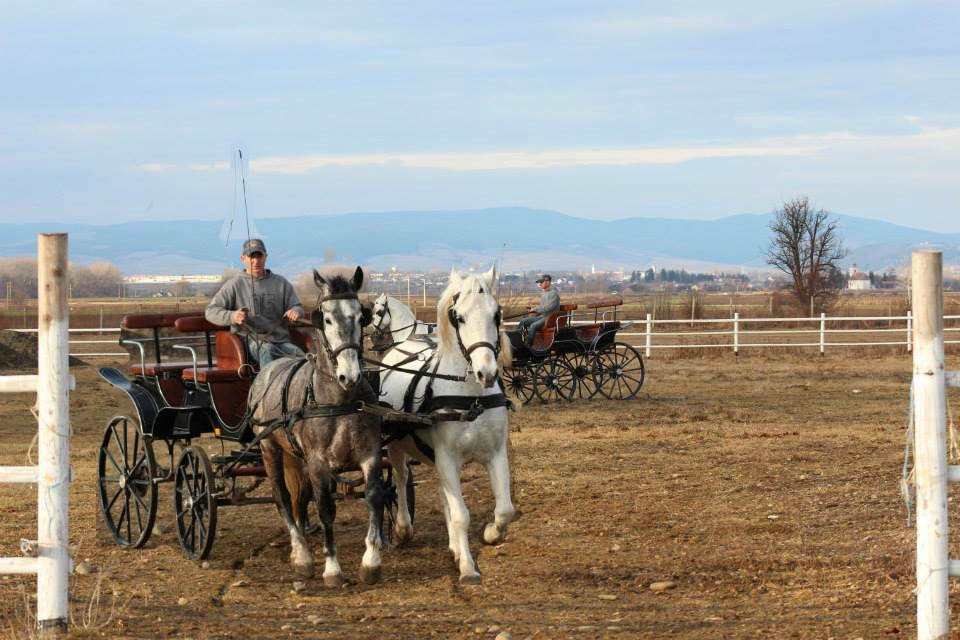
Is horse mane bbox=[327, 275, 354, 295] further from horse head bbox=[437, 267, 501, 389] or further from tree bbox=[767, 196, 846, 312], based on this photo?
tree bbox=[767, 196, 846, 312]

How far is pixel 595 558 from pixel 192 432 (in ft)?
9.85

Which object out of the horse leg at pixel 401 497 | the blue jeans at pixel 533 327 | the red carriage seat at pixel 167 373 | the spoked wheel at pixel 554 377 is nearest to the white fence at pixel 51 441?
the horse leg at pixel 401 497

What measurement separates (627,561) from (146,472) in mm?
3593

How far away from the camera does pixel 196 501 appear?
303 inches

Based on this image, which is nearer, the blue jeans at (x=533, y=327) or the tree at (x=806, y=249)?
the blue jeans at (x=533, y=327)

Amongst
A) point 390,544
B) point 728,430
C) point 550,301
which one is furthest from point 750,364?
point 390,544

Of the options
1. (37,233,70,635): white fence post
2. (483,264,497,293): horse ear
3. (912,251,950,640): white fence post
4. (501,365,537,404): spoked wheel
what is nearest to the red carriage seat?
(483,264,497,293): horse ear

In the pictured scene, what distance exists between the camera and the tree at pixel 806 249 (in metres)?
48.2

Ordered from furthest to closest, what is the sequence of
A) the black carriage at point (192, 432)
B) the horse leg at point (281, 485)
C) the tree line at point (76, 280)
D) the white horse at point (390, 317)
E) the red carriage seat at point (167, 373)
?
1. the tree line at point (76, 280)
2. the white horse at point (390, 317)
3. the red carriage seat at point (167, 373)
4. the black carriage at point (192, 432)
5. the horse leg at point (281, 485)

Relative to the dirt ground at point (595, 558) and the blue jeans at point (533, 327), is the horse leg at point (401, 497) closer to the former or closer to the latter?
the dirt ground at point (595, 558)

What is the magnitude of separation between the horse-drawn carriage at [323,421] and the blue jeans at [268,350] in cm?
9

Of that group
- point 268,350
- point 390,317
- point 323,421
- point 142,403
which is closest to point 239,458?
point 268,350

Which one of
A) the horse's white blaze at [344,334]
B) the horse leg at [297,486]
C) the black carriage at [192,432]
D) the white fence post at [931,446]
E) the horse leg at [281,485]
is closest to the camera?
the white fence post at [931,446]

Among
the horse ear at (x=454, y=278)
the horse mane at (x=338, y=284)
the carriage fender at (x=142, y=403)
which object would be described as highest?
the horse ear at (x=454, y=278)
